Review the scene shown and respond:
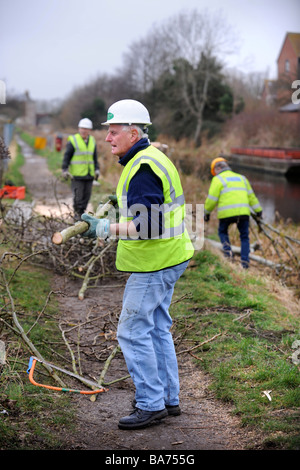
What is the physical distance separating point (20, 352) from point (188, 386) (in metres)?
1.43

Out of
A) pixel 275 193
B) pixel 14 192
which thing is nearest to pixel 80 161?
pixel 14 192

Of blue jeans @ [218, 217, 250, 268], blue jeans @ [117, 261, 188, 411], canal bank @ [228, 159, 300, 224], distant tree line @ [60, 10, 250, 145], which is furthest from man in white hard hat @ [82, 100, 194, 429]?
distant tree line @ [60, 10, 250, 145]

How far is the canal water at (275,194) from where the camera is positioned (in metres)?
19.3

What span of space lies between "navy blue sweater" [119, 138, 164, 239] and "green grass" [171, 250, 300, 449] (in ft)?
4.85

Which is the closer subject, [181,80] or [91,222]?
[91,222]

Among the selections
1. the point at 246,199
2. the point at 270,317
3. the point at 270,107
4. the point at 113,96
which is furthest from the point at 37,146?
the point at 270,317

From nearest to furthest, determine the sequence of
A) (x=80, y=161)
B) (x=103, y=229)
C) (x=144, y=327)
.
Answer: (x=103, y=229), (x=144, y=327), (x=80, y=161)

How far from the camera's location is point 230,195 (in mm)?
9203

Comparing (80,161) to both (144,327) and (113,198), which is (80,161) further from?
(144,327)

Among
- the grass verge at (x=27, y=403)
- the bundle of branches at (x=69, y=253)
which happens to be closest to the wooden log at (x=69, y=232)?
the grass verge at (x=27, y=403)

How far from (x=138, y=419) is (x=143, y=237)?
1.24m

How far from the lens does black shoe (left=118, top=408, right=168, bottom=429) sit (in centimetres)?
374

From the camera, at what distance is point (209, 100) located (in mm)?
46906

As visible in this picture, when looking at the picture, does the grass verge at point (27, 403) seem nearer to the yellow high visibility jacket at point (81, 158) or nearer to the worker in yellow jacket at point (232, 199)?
the worker in yellow jacket at point (232, 199)
